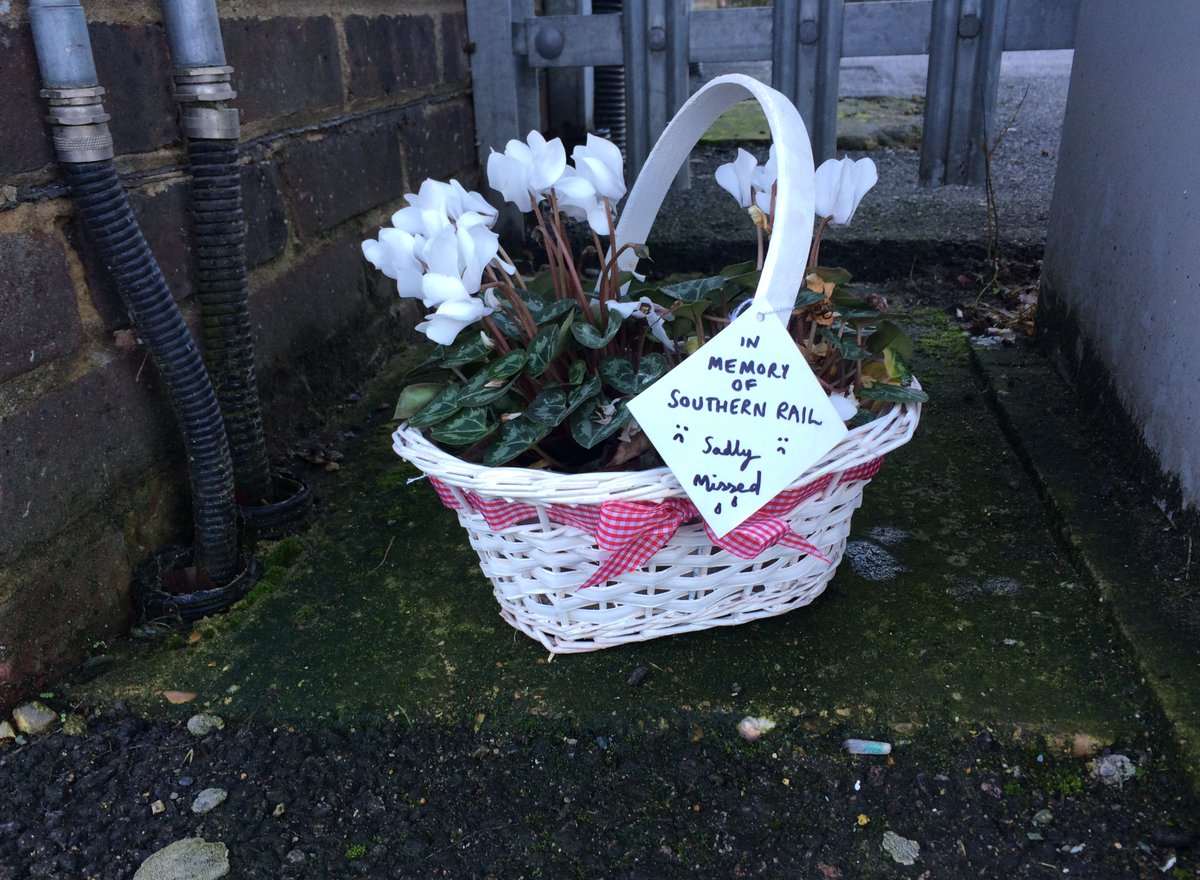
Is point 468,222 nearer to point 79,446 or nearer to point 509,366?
point 509,366

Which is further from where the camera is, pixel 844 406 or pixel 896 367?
pixel 896 367

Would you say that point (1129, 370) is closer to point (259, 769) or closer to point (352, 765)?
point (352, 765)

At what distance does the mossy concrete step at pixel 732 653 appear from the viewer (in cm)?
146

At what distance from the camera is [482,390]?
58.2 inches

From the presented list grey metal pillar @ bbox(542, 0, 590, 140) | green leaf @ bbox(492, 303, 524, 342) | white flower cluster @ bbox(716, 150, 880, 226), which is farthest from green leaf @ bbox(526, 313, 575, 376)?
grey metal pillar @ bbox(542, 0, 590, 140)

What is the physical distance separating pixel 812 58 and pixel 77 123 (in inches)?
88.0

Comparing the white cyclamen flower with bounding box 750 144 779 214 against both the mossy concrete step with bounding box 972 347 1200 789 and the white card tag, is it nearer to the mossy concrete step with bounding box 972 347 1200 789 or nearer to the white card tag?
the white card tag

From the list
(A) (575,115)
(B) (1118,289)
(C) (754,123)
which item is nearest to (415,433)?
(B) (1118,289)

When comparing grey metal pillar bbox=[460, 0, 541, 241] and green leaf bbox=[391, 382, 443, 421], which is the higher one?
grey metal pillar bbox=[460, 0, 541, 241]

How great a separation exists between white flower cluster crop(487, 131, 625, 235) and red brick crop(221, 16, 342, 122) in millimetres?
780

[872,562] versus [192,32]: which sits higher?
[192,32]

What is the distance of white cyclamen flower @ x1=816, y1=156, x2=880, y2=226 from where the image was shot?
1.50 m

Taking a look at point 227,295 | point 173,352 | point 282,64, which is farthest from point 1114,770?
point 282,64

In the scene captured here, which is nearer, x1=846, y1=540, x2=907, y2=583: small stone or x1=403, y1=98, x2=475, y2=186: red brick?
x1=846, y1=540, x2=907, y2=583: small stone
